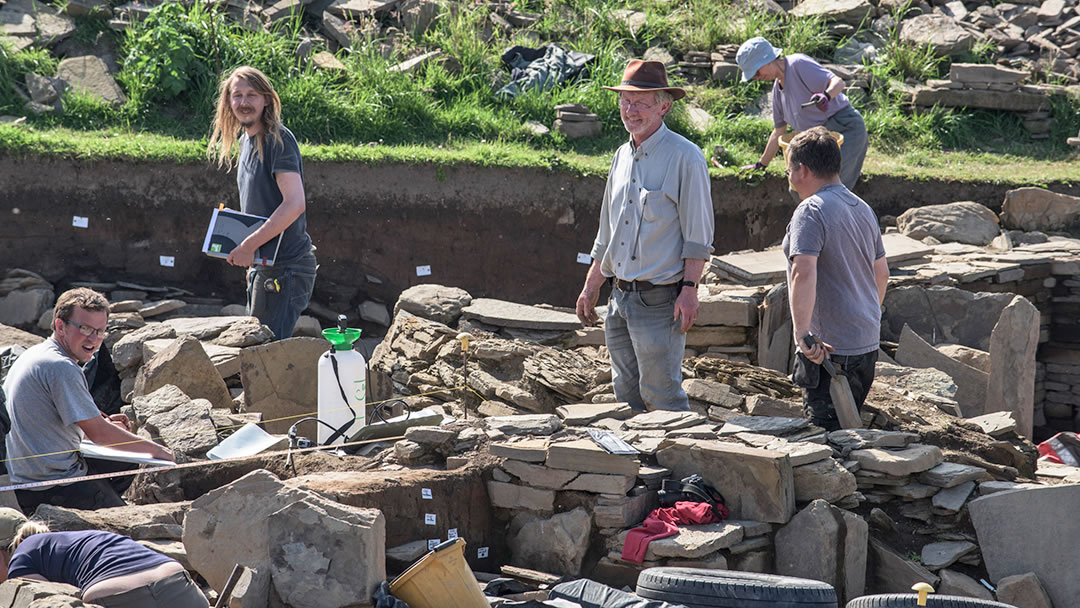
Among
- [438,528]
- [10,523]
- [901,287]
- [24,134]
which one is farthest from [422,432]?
[24,134]

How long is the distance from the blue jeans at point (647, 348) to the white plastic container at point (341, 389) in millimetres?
1308

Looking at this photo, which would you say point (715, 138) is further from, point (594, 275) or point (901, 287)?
point (594, 275)

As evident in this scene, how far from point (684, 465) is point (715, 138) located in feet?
26.8

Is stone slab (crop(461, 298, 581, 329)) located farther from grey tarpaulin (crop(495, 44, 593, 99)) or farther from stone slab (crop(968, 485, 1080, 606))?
grey tarpaulin (crop(495, 44, 593, 99))

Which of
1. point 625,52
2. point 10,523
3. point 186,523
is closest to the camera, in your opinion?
point 10,523

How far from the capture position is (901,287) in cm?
852

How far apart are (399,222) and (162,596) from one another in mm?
7770

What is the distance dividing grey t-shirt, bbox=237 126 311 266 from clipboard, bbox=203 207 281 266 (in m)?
0.06

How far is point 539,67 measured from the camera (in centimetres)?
1387

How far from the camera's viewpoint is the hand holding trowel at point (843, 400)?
5500 mm

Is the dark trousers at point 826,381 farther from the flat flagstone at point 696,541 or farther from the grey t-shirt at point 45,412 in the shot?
the grey t-shirt at point 45,412

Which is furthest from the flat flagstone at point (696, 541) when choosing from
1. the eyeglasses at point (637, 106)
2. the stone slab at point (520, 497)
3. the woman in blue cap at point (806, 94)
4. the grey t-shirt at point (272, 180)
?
the woman in blue cap at point (806, 94)

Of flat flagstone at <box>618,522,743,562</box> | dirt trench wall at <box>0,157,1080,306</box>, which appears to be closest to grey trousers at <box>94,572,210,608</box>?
flat flagstone at <box>618,522,743,562</box>

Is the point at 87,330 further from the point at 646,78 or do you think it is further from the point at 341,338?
the point at 646,78
